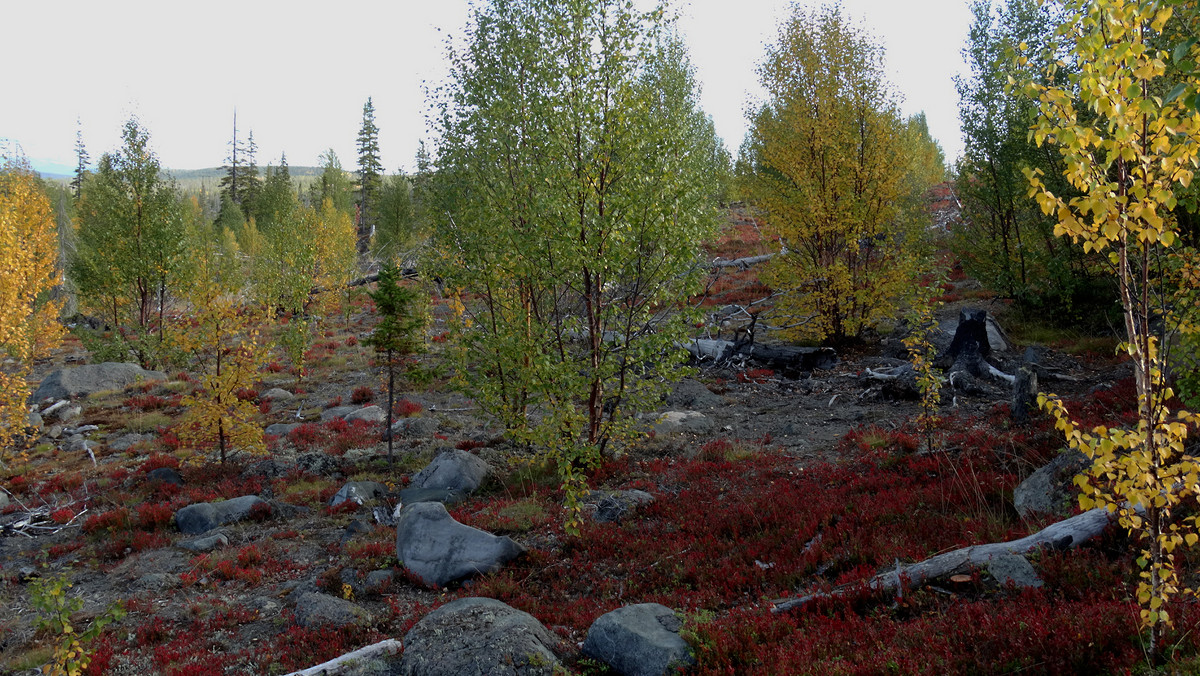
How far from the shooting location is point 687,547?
336 inches

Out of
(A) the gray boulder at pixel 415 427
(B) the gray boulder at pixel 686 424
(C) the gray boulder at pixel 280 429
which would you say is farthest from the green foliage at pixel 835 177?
(C) the gray boulder at pixel 280 429

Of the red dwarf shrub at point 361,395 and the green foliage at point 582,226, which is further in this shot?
the red dwarf shrub at point 361,395

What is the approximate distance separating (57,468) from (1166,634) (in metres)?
20.3

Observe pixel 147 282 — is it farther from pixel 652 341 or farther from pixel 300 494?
pixel 652 341

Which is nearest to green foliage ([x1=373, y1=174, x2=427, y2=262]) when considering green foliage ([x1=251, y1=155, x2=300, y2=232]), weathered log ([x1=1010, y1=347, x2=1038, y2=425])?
green foliage ([x1=251, y1=155, x2=300, y2=232])

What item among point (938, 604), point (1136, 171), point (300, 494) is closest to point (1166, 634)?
point (938, 604)

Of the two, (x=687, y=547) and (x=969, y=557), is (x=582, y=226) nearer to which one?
(x=687, y=547)

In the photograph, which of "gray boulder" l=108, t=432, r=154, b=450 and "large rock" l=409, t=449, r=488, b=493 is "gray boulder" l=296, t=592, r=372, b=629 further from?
"gray boulder" l=108, t=432, r=154, b=450

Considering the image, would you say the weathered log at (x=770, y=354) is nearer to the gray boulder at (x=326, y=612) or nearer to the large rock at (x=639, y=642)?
the gray boulder at (x=326, y=612)

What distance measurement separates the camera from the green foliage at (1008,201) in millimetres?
18250

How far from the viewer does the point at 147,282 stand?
81.2ft

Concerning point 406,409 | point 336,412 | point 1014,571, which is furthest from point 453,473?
point 1014,571

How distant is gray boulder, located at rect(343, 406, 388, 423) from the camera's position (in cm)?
1816

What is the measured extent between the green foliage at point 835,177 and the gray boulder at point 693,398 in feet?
15.6
